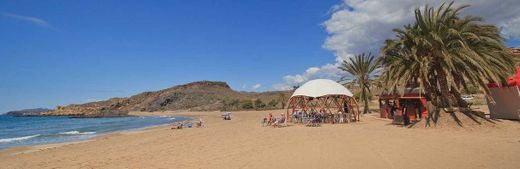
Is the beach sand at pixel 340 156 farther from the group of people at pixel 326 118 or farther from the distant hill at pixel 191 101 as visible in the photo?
the distant hill at pixel 191 101

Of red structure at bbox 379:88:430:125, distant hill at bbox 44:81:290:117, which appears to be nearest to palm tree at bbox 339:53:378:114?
red structure at bbox 379:88:430:125

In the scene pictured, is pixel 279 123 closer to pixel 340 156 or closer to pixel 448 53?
pixel 448 53

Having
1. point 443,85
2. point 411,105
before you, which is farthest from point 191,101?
point 443,85

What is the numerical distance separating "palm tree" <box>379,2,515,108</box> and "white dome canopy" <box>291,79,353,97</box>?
22.6 ft

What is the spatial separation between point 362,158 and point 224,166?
3631mm

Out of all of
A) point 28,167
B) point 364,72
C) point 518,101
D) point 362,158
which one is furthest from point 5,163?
point 364,72

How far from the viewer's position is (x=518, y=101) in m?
17.3

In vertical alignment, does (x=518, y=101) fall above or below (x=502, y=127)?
above

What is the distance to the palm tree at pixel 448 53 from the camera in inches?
619

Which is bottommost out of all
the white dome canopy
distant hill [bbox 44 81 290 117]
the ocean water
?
the ocean water

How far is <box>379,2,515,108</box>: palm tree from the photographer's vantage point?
15.7 meters

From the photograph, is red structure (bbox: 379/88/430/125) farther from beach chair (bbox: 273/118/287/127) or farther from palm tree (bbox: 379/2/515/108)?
beach chair (bbox: 273/118/287/127)

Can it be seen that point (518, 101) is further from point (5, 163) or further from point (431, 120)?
point (5, 163)

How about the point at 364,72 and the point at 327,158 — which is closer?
the point at 327,158
